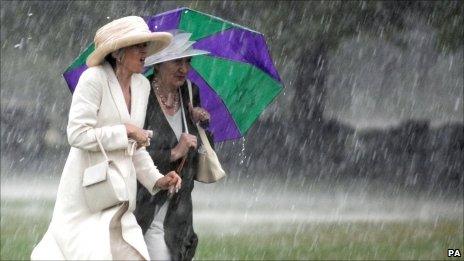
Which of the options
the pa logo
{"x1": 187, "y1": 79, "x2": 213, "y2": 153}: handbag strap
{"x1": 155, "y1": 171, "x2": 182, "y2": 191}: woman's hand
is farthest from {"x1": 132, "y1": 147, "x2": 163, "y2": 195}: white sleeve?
the pa logo

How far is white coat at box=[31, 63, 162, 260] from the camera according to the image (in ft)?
17.8

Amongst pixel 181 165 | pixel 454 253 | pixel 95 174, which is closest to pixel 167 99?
pixel 181 165

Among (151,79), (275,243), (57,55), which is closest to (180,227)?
(151,79)

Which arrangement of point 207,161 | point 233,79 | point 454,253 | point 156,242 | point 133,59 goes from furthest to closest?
point 454,253
point 233,79
point 207,161
point 156,242
point 133,59

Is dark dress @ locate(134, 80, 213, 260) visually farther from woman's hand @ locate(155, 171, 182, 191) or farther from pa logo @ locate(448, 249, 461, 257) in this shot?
pa logo @ locate(448, 249, 461, 257)

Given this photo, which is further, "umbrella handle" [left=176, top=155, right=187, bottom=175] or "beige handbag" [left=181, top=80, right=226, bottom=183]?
"beige handbag" [left=181, top=80, right=226, bottom=183]

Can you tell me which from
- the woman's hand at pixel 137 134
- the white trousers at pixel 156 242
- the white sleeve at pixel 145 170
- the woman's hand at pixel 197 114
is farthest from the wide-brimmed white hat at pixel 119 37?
the white trousers at pixel 156 242

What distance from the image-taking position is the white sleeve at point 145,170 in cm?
580

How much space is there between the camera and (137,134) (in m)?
5.54

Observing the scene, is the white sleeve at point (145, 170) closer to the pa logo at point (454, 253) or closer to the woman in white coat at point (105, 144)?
the woman in white coat at point (105, 144)

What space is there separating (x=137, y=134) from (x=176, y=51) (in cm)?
90

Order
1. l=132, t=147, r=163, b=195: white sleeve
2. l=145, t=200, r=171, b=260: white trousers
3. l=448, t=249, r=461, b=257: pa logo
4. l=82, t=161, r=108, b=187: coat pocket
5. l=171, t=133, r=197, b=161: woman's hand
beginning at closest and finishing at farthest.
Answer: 1. l=82, t=161, r=108, b=187: coat pocket
2. l=132, t=147, r=163, b=195: white sleeve
3. l=171, t=133, r=197, b=161: woman's hand
4. l=145, t=200, r=171, b=260: white trousers
5. l=448, t=249, r=461, b=257: pa logo

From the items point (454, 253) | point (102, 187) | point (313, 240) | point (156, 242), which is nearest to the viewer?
point (102, 187)

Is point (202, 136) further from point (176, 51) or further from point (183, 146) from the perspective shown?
point (176, 51)
